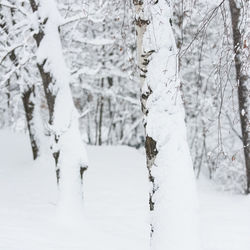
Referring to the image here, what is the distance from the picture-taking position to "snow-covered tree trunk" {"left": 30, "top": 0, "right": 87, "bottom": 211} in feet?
25.4

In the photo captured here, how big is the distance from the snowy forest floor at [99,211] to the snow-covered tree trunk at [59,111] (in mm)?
691

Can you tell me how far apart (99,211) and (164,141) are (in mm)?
4941

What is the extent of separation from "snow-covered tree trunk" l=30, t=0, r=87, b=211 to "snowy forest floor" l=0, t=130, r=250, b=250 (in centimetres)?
69

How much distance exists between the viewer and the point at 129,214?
8.82m

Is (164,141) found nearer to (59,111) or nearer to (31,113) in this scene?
(59,111)

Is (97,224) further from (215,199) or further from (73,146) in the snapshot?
(215,199)

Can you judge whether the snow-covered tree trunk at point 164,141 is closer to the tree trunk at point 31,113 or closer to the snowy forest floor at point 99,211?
the snowy forest floor at point 99,211

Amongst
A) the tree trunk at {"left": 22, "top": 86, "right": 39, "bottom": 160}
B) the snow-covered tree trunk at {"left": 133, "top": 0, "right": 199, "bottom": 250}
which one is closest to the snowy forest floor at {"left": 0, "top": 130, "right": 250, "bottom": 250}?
the tree trunk at {"left": 22, "top": 86, "right": 39, "bottom": 160}

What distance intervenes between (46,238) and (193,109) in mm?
14378

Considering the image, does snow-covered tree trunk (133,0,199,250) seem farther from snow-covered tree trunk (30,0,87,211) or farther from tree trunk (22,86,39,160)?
tree trunk (22,86,39,160)

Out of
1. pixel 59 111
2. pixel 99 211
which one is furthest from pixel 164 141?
pixel 99 211

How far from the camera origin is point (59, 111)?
792 centimetres

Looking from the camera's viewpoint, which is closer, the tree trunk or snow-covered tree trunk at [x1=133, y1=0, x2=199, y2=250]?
snow-covered tree trunk at [x1=133, y1=0, x2=199, y2=250]

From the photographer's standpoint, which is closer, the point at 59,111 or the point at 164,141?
the point at 164,141
